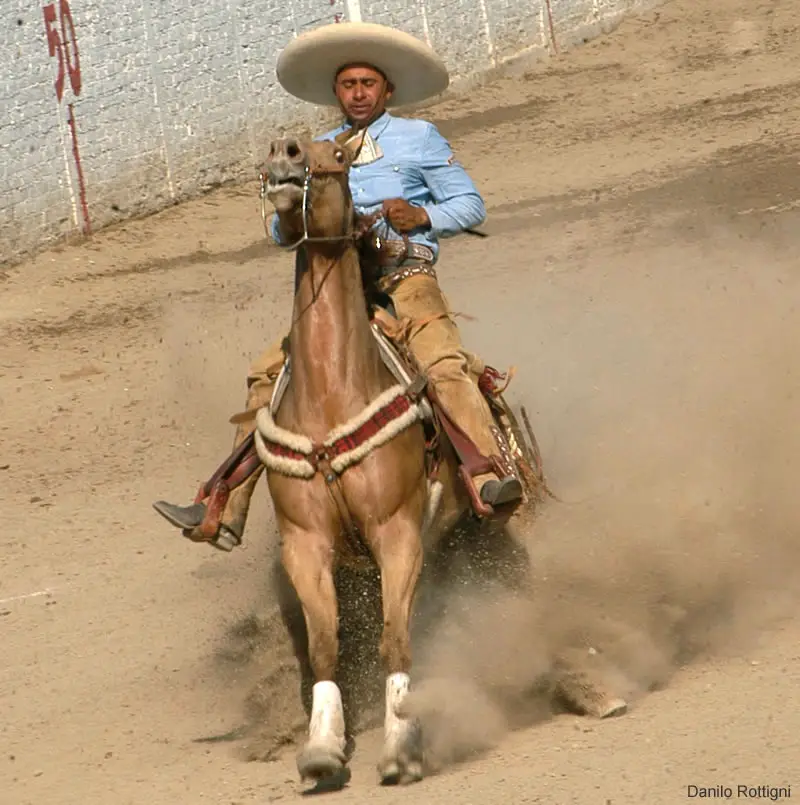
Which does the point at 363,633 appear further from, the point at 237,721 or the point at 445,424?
the point at 445,424

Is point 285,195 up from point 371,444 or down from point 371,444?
up

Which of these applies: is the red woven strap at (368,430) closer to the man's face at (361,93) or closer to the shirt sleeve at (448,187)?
the shirt sleeve at (448,187)

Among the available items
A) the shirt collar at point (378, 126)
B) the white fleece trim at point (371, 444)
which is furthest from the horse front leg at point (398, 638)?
the shirt collar at point (378, 126)

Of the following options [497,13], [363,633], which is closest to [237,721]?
[363,633]

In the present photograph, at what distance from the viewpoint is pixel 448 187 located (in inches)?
324

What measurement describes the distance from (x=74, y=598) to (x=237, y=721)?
2110 mm

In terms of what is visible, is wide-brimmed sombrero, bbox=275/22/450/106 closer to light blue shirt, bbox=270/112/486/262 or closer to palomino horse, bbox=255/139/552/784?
light blue shirt, bbox=270/112/486/262

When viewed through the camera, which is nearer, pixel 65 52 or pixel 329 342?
pixel 329 342

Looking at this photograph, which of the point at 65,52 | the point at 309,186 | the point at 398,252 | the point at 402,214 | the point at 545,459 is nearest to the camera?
the point at 309,186

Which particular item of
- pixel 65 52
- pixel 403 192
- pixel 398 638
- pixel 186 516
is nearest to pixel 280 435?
pixel 186 516

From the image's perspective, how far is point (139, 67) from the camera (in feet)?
50.7

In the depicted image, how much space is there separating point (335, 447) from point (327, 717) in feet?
3.38

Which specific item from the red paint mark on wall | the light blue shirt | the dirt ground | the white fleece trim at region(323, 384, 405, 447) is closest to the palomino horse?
the white fleece trim at region(323, 384, 405, 447)

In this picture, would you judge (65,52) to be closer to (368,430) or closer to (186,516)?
(186,516)
